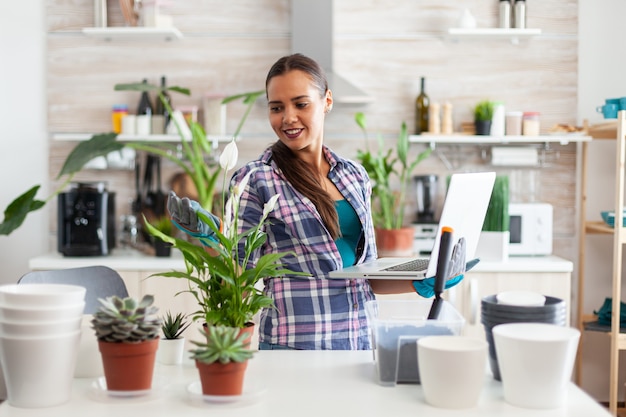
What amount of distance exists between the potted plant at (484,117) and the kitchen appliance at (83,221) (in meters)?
1.92

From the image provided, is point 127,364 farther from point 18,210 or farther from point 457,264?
point 18,210

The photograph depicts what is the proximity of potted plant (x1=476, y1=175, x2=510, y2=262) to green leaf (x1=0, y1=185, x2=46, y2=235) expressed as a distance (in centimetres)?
206

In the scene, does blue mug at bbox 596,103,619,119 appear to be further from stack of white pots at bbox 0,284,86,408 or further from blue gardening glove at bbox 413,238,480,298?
stack of white pots at bbox 0,284,86,408

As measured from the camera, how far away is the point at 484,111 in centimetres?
404

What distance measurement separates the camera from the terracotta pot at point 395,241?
12.3 ft

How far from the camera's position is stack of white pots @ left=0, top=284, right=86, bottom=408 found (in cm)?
139

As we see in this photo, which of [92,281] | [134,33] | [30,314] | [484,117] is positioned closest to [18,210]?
[134,33]

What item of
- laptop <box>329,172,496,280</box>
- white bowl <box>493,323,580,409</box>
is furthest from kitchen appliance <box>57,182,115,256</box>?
white bowl <box>493,323,580,409</box>

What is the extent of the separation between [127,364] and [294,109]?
86 centimetres

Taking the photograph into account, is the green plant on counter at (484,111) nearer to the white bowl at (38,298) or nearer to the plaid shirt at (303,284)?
the plaid shirt at (303,284)

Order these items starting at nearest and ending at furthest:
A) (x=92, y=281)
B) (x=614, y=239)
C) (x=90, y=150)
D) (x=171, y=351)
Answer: (x=171, y=351) → (x=92, y=281) → (x=614, y=239) → (x=90, y=150)

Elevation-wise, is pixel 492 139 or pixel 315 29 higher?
pixel 315 29

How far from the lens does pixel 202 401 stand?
1420mm

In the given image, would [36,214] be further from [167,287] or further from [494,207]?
[494,207]
